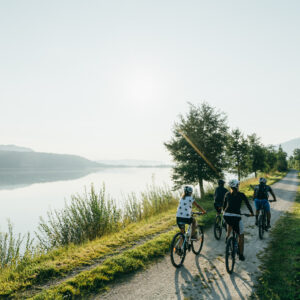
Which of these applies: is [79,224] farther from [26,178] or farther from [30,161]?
[30,161]

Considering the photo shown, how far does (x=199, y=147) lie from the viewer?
18.8 m

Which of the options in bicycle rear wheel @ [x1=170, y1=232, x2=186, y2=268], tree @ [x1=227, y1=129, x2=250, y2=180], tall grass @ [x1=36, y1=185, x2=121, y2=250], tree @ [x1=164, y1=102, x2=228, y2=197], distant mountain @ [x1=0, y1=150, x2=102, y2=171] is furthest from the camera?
distant mountain @ [x1=0, y1=150, x2=102, y2=171]

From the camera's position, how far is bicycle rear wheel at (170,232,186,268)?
587cm

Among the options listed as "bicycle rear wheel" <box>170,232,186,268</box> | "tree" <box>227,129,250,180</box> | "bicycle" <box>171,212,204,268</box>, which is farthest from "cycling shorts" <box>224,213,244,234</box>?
"tree" <box>227,129,250,180</box>

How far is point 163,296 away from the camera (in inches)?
183

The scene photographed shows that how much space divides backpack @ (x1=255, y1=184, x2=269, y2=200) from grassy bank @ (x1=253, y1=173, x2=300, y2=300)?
67.4 inches

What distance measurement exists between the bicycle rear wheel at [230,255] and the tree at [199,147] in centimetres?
1249

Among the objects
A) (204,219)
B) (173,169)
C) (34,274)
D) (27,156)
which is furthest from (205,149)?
(27,156)

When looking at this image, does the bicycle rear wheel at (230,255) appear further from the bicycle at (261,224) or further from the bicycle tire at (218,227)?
the bicycle at (261,224)

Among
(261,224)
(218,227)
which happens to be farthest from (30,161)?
(261,224)

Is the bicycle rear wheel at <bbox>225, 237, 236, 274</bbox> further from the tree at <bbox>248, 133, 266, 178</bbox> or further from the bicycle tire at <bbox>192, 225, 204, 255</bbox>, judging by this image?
the tree at <bbox>248, 133, 266, 178</bbox>

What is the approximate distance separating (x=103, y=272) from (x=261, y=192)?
275 inches

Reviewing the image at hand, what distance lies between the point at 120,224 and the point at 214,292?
673cm

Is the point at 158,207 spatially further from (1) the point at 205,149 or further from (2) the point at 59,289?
(2) the point at 59,289
